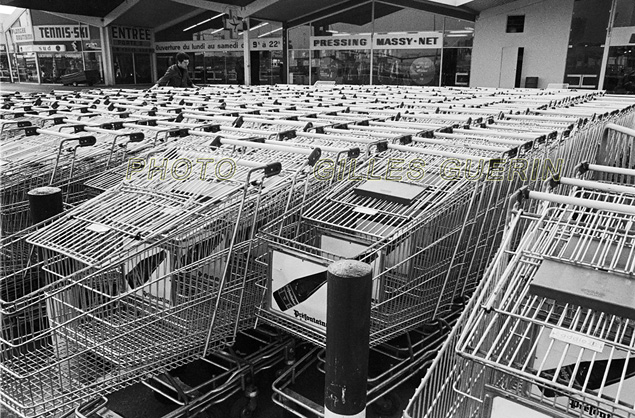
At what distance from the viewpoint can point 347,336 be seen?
1.80 metres

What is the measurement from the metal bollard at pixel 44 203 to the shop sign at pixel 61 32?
25.0 m

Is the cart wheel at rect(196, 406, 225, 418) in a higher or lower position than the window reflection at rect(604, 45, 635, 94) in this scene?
lower

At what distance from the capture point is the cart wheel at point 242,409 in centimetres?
280

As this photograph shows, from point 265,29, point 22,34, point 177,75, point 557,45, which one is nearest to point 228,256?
point 177,75

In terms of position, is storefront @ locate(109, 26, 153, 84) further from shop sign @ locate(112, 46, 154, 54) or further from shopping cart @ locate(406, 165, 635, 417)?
shopping cart @ locate(406, 165, 635, 417)

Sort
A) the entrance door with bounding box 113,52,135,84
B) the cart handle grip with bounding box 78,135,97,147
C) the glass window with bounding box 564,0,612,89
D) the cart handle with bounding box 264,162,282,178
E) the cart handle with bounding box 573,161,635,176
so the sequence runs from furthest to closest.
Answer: the entrance door with bounding box 113,52,135,84, the glass window with bounding box 564,0,612,89, the cart handle grip with bounding box 78,135,97,147, the cart handle with bounding box 264,162,282,178, the cart handle with bounding box 573,161,635,176

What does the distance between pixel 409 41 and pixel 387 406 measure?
17.6 meters

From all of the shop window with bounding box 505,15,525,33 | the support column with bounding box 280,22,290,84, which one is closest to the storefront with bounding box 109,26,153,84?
the support column with bounding box 280,22,290,84

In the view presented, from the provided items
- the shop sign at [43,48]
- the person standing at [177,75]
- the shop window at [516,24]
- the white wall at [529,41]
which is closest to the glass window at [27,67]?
the shop sign at [43,48]

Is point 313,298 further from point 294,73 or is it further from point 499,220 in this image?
point 294,73

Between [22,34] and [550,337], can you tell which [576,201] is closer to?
[550,337]

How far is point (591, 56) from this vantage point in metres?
16.3

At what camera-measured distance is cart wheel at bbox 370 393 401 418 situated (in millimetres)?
2840

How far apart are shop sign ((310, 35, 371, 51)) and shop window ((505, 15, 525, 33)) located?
4.86m
